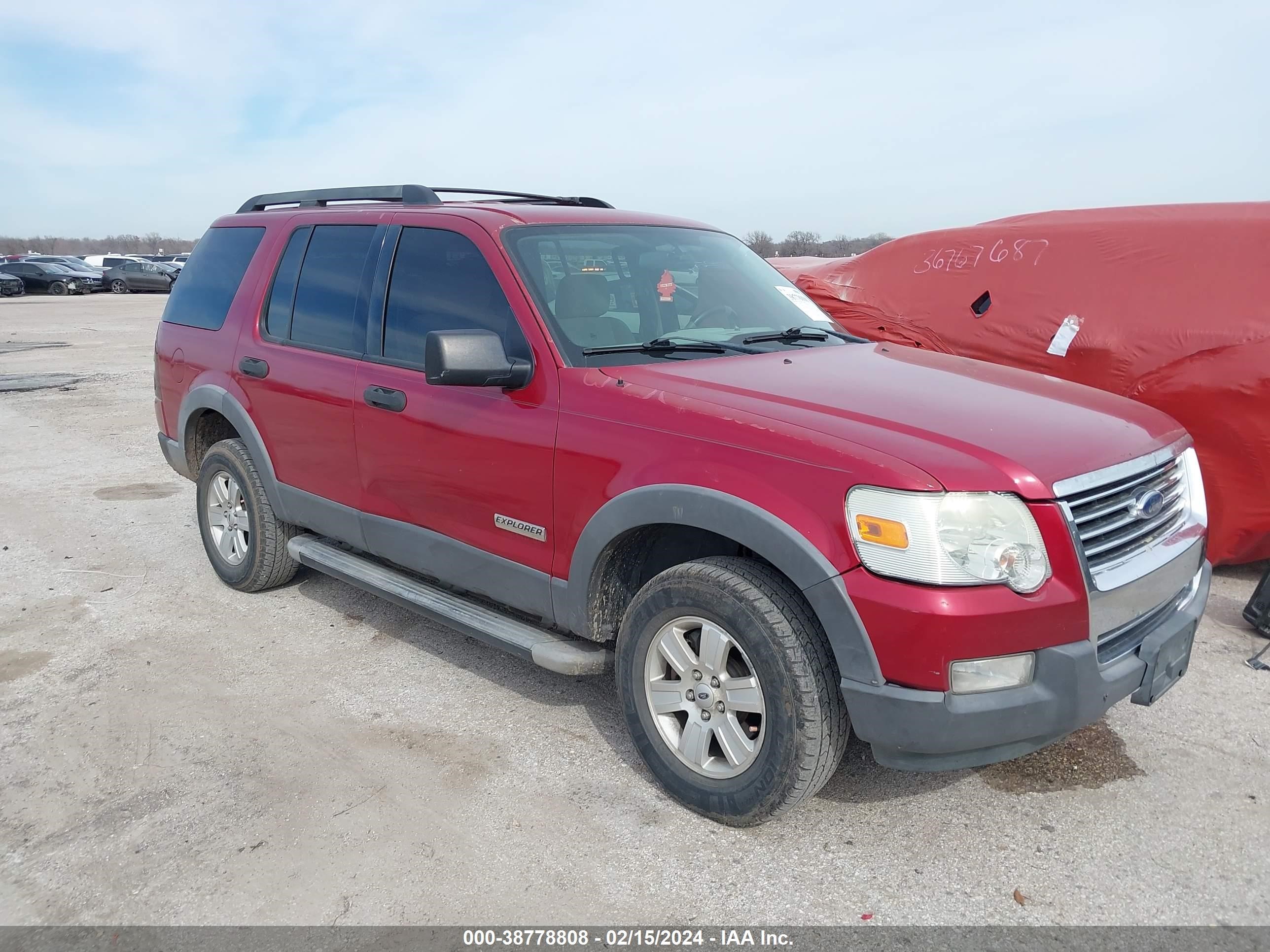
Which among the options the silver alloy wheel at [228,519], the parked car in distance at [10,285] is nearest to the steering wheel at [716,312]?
the silver alloy wheel at [228,519]

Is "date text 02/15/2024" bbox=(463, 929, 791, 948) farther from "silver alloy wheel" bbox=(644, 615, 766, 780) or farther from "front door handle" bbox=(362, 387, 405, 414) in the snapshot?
"front door handle" bbox=(362, 387, 405, 414)

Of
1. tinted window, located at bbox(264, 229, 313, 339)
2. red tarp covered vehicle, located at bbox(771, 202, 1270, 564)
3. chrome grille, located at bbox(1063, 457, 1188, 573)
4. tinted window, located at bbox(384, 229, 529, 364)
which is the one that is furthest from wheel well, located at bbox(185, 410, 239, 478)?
chrome grille, located at bbox(1063, 457, 1188, 573)

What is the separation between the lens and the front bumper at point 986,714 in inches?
103

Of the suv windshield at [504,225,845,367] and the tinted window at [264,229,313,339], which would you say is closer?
the suv windshield at [504,225,845,367]

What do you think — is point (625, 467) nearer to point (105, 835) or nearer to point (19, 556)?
point (105, 835)

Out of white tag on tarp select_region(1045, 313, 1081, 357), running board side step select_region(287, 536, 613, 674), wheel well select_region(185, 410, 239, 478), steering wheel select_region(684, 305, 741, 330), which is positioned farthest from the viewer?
white tag on tarp select_region(1045, 313, 1081, 357)

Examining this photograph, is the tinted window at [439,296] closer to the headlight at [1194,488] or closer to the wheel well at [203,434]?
the wheel well at [203,434]

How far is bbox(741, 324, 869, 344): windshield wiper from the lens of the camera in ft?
12.7

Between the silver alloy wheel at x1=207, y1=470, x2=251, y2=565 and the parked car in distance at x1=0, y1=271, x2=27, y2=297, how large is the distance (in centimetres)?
3623

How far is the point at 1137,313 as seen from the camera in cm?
534

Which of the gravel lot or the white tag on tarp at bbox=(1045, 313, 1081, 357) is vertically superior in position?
the white tag on tarp at bbox=(1045, 313, 1081, 357)

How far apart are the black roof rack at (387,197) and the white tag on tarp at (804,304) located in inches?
38.9

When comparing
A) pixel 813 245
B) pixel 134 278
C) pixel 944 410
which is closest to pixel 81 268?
pixel 134 278

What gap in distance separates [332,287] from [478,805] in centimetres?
243
